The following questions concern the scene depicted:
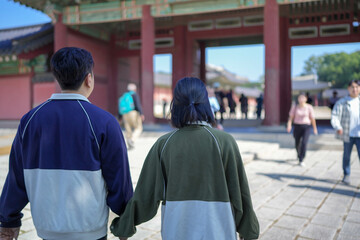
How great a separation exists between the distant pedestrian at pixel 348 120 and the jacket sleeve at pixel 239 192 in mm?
3624

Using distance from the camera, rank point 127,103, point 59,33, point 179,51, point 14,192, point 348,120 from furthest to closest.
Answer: point 179,51 < point 59,33 < point 127,103 < point 348,120 < point 14,192

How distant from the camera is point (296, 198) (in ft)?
12.8

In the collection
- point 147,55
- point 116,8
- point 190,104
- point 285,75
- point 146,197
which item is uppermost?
point 116,8

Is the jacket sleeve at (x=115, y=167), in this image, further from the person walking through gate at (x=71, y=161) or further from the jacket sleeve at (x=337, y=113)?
the jacket sleeve at (x=337, y=113)

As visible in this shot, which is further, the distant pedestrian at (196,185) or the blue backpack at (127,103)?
the blue backpack at (127,103)

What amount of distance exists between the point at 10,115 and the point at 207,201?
1495 centimetres

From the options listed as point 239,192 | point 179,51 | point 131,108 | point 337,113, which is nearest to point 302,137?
point 337,113

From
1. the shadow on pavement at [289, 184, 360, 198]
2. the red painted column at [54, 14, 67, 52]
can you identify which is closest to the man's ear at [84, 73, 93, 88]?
the shadow on pavement at [289, 184, 360, 198]

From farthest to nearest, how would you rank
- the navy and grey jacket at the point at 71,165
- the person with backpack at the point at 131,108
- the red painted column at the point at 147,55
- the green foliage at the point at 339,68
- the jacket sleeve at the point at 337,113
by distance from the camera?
1. the green foliage at the point at 339,68
2. the red painted column at the point at 147,55
3. the person with backpack at the point at 131,108
4. the jacket sleeve at the point at 337,113
5. the navy and grey jacket at the point at 71,165

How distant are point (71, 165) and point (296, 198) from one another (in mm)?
3337

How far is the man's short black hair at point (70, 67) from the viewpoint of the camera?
1352mm

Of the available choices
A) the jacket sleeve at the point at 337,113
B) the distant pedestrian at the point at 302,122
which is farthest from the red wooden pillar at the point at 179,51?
the jacket sleeve at the point at 337,113

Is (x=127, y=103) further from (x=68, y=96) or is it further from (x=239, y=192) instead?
(x=239, y=192)

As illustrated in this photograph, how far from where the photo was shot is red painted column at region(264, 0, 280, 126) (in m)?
9.52
